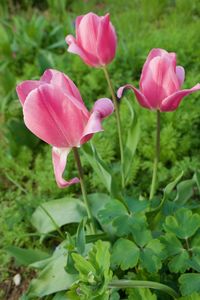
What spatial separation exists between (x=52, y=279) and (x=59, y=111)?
0.72 m

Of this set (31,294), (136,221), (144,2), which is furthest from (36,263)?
(144,2)

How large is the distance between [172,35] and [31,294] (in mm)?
2015

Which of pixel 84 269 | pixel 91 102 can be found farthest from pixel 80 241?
pixel 91 102

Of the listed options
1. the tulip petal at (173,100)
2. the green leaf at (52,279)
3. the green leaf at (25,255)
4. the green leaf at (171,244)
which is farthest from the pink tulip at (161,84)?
the green leaf at (25,255)

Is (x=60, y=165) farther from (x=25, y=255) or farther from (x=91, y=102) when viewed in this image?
(x=91, y=102)

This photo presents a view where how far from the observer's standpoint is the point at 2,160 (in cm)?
234

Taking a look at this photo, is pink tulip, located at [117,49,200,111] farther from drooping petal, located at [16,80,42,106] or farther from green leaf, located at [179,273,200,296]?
green leaf, located at [179,273,200,296]

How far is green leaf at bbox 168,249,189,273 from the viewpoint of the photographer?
1189 millimetres

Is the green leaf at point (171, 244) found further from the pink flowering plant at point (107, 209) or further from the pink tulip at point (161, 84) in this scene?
the pink tulip at point (161, 84)

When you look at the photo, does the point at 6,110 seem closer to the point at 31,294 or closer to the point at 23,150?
the point at 23,150

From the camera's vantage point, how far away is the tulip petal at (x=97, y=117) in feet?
3.27

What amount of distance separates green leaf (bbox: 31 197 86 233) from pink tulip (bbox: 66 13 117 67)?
59 cm

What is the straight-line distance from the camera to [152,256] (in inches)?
46.5

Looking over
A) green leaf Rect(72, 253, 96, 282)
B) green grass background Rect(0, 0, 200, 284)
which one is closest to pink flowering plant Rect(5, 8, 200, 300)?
green leaf Rect(72, 253, 96, 282)
